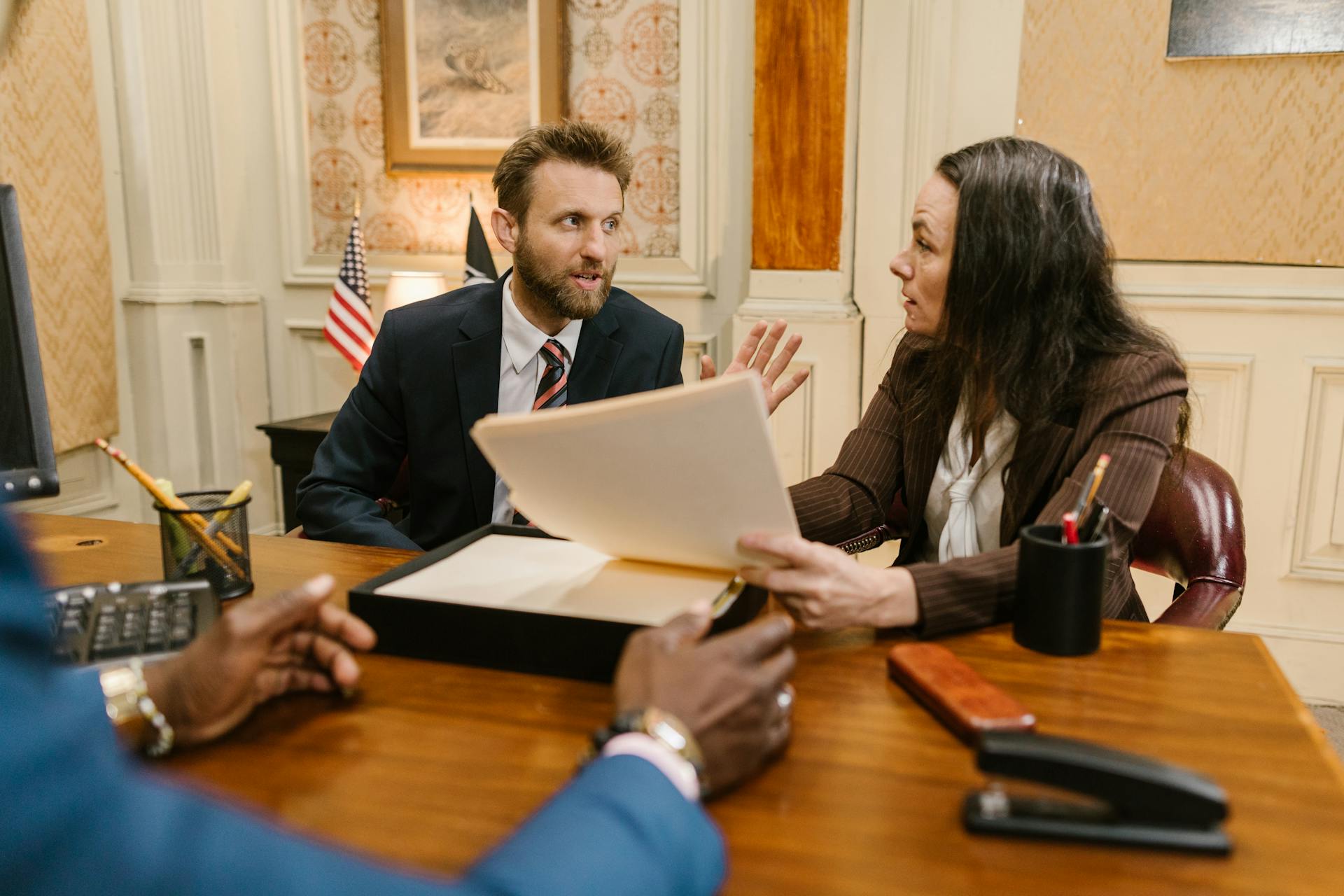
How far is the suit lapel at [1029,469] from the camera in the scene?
149cm

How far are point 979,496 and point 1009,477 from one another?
0.31 ft

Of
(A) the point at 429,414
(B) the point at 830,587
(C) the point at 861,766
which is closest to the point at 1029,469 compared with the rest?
(B) the point at 830,587

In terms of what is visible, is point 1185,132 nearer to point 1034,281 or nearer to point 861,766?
point 1034,281

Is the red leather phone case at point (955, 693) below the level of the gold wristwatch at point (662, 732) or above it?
below

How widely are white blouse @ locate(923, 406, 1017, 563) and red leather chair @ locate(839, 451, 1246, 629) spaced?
15cm

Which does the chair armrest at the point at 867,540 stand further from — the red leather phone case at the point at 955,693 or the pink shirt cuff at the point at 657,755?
the pink shirt cuff at the point at 657,755

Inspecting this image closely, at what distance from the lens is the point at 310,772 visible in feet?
2.72

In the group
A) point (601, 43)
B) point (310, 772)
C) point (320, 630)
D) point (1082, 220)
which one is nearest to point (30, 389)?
point (320, 630)

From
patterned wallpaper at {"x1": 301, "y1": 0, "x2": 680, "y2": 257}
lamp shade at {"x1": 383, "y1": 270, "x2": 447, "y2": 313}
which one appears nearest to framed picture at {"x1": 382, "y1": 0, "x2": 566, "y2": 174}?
patterned wallpaper at {"x1": 301, "y1": 0, "x2": 680, "y2": 257}

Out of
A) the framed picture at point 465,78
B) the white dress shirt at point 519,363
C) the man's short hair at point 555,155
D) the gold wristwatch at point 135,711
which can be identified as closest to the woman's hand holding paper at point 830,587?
the gold wristwatch at point 135,711

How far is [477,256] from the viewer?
10.9ft

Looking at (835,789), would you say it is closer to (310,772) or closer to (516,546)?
(310,772)

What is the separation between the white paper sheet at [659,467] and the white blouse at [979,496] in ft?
2.13

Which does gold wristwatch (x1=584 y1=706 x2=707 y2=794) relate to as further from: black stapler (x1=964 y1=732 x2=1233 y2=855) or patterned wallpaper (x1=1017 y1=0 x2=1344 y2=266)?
patterned wallpaper (x1=1017 y1=0 x2=1344 y2=266)
